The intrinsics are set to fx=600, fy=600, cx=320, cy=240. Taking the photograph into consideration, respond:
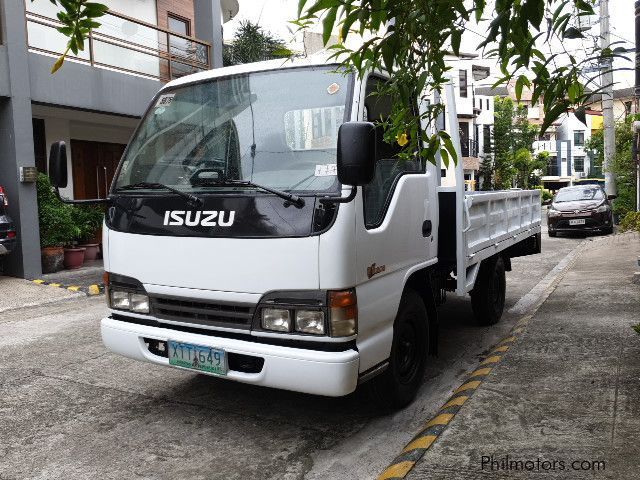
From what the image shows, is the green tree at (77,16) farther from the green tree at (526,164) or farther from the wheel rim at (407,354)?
the green tree at (526,164)

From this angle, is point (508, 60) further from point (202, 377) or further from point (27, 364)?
point (27, 364)

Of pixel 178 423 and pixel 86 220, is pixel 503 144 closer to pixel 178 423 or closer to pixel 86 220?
pixel 86 220

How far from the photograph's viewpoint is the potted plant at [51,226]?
10.5 meters

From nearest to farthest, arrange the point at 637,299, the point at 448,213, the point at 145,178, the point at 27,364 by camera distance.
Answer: the point at 145,178 → the point at 448,213 → the point at 27,364 → the point at 637,299

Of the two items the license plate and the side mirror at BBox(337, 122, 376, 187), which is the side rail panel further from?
the license plate

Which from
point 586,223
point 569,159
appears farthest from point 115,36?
point 569,159

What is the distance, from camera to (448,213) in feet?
15.7

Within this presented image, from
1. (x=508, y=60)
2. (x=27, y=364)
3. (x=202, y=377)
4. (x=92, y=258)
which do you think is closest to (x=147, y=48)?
(x=92, y=258)

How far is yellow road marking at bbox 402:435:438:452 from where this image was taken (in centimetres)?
322

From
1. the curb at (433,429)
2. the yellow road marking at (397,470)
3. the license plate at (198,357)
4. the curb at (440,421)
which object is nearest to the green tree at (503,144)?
the curb at (440,421)

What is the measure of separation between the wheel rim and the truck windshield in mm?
1250

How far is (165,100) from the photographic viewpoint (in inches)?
170

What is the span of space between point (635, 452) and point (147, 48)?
40.1 ft

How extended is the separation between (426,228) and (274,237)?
145cm
